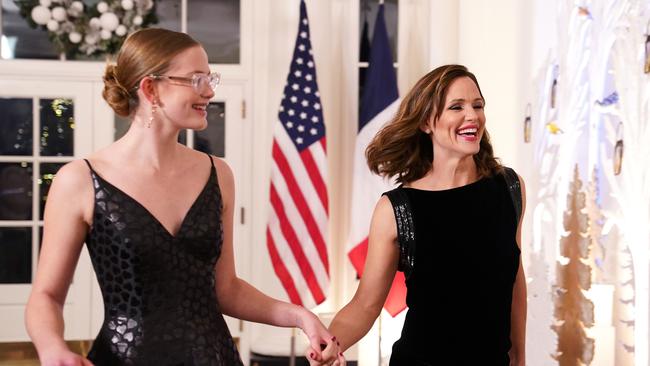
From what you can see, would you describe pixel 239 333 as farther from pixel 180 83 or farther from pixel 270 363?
pixel 180 83

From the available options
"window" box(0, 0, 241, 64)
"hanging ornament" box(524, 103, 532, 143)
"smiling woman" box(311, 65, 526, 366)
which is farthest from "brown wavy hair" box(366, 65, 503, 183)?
"window" box(0, 0, 241, 64)

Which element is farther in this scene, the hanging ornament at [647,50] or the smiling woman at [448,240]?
the hanging ornament at [647,50]

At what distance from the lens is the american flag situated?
4.93 m

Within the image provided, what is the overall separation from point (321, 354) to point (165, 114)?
621mm

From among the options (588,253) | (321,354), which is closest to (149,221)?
(321,354)

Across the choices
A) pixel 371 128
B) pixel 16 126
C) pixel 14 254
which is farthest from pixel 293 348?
pixel 16 126

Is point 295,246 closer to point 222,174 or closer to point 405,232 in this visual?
point 405,232

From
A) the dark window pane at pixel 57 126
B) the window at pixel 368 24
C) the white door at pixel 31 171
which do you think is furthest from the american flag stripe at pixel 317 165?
the dark window pane at pixel 57 126

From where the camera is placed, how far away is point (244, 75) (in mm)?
5484

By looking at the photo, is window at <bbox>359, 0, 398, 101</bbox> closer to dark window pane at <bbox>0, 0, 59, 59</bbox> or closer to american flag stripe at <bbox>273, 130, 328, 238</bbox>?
american flag stripe at <bbox>273, 130, 328, 238</bbox>

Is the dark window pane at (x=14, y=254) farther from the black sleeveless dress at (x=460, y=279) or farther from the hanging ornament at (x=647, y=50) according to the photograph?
the hanging ornament at (x=647, y=50)

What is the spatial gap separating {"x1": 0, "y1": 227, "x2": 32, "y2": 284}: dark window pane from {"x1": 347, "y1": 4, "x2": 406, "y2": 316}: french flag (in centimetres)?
215

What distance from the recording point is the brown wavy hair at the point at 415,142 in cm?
217

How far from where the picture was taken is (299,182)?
16.2 feet
